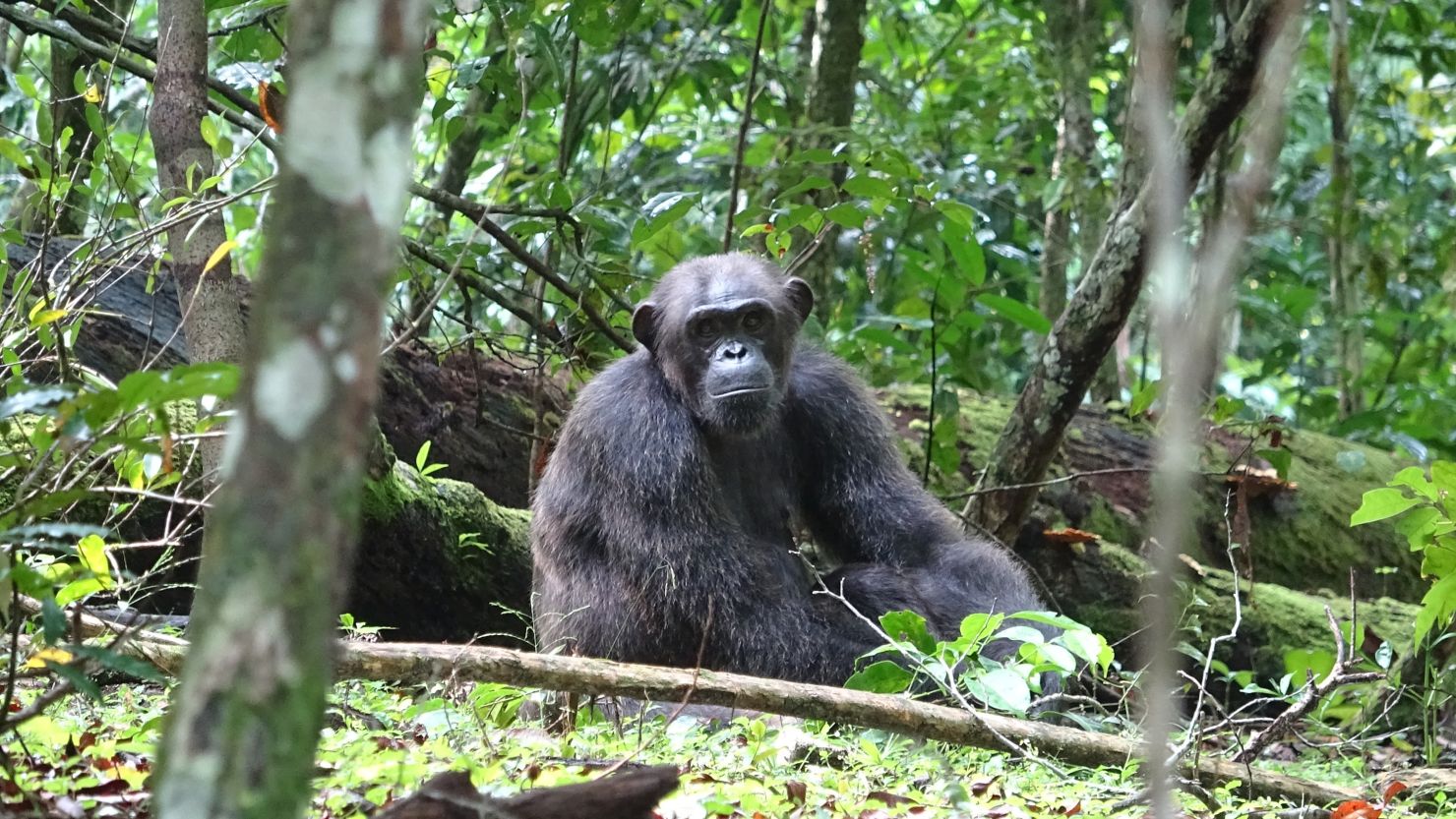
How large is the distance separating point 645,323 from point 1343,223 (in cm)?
623

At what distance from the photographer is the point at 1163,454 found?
4.41ft

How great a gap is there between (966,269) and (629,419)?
3.34 meters

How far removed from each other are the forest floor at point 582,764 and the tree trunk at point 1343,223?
6379 millimetres

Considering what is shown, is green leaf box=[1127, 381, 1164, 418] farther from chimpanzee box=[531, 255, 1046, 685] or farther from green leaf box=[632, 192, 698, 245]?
green leaf box=[632, 192, 698, 245]

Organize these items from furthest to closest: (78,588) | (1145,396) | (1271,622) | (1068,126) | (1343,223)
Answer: (1343,223) → (1068,126) → (1271,622) → (1145,396) → (78,588)

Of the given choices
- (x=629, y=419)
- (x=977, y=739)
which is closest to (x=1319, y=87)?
(x=629, y=419)

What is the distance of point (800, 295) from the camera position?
624 cm

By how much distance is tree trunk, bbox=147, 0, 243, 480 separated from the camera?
4.01 meters

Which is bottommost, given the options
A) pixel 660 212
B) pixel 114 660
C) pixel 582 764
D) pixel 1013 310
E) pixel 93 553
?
pixel 582 764

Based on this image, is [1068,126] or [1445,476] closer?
[1445,476]

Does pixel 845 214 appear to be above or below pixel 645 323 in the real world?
above

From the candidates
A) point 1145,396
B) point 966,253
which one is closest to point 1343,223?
point 966,253

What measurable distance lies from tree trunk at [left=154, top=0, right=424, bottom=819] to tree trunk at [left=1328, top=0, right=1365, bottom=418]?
909 centimetres

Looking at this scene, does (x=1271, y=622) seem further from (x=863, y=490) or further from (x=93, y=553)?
(x=93, y=553)
